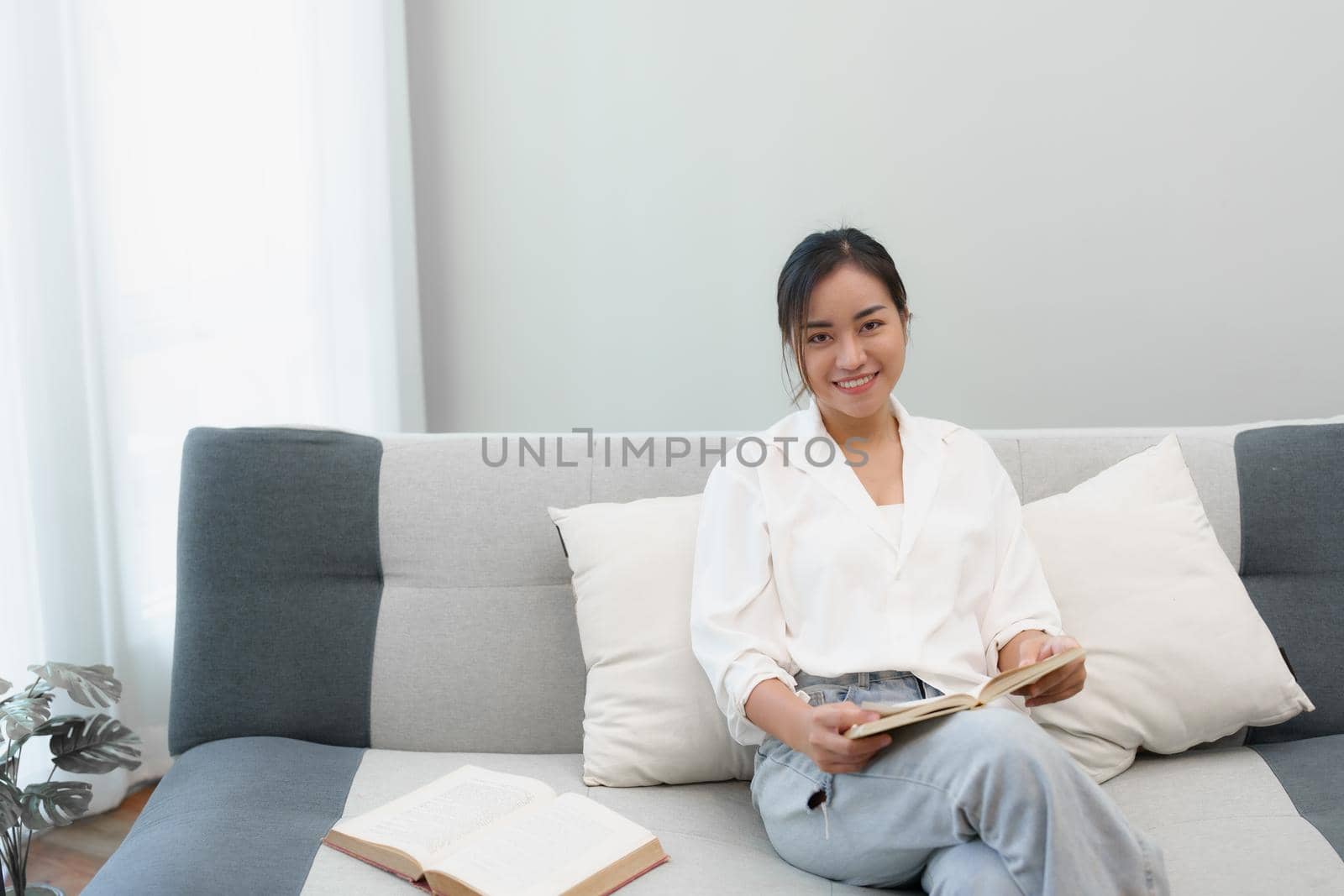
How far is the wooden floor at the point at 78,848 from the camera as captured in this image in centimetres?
214

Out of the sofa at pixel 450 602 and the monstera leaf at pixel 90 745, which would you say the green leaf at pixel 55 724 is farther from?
the sofa at pixel 450 602

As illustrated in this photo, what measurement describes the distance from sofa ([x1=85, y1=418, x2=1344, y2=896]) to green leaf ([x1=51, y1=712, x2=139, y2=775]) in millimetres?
176

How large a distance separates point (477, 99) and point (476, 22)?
0.18 m

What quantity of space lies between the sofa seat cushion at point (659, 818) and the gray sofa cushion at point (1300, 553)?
0.25 ft

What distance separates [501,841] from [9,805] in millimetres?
798

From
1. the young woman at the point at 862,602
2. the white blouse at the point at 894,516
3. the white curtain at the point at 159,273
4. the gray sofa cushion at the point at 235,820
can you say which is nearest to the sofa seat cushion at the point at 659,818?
the gray sofa cushion at the point at 235,820

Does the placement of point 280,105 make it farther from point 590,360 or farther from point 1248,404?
point 1248,404

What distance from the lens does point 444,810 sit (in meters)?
1.55

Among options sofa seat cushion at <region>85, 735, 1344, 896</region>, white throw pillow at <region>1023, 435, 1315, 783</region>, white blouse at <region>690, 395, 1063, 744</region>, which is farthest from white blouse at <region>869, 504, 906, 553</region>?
sofa seat cushion at <region>85, 735, 1344, 896</region>

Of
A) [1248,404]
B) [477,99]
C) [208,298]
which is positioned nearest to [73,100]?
[208,298]

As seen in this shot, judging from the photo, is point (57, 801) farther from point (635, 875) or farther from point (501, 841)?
point (635, 875)

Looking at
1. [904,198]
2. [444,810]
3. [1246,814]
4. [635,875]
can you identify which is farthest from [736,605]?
[904,198]

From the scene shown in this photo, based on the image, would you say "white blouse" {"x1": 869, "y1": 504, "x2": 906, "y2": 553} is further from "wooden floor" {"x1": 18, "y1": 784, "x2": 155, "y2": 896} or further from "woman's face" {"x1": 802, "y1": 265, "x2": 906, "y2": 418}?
"wooden floor" {"x1": 18, "y1": 784, "x2": 155, "y2": 896}

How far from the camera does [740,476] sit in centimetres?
166
